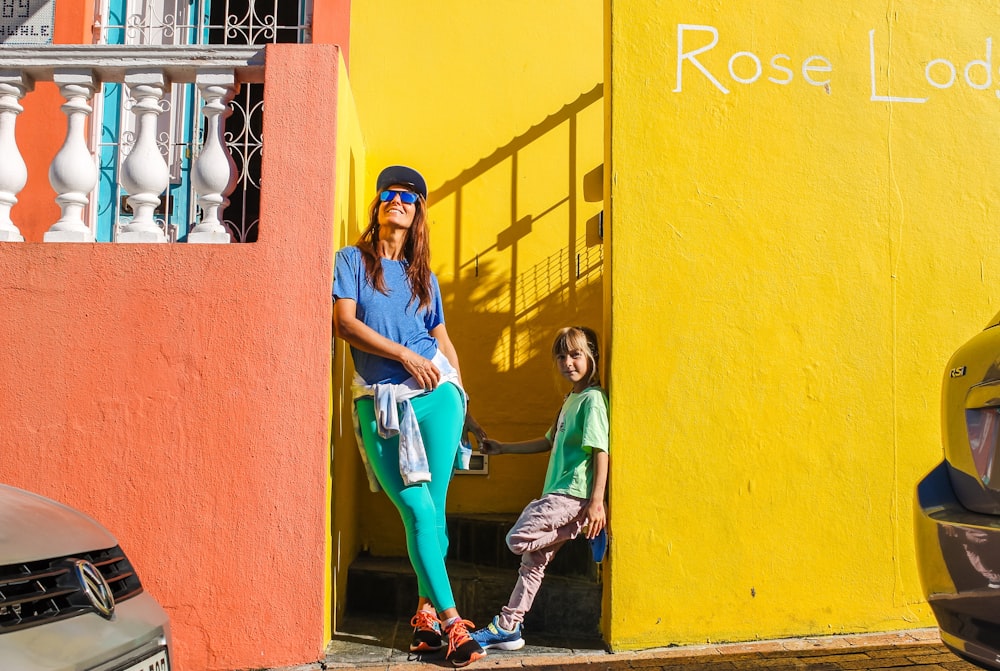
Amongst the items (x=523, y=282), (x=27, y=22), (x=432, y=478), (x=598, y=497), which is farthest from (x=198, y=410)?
(x=27, y=22)

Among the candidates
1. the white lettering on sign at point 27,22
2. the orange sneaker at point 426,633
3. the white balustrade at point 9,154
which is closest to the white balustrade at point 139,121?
the white balustrade at point 9,154

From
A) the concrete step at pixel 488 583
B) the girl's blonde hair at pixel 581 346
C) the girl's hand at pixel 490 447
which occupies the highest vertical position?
the girl's blonde hair at pixel 581 346

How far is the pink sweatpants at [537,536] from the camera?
3795 millimetres

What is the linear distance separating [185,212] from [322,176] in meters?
2.02

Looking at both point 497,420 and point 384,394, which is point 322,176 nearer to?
point 384,394

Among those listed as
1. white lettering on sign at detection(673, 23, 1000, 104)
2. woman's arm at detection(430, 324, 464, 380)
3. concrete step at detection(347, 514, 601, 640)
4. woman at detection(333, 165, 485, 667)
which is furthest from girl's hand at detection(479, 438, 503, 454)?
white lettering on sign at detection(673, 23, 1000, 104)

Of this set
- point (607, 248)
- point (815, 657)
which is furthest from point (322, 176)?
point (815, 657)

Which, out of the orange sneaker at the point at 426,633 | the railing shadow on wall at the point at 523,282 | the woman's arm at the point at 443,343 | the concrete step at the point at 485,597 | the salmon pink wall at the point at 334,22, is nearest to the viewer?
the orange sneaker at the point at 426,633

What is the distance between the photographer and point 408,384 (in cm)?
392

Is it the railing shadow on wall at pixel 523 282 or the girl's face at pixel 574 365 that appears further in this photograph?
the railing shadow on wall at pixel 523 282

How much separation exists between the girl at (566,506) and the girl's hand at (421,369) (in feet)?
1.97

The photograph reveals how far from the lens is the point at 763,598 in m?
3.98

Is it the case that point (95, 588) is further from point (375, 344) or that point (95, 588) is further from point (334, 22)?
point (334, 22)

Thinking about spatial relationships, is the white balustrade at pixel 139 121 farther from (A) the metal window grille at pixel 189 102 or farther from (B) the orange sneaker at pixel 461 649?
(B) the orange sneaker at pixel 461 649
